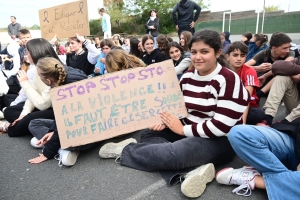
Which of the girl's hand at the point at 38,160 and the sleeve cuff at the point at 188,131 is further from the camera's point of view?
the girl's hand at the point at 38,160

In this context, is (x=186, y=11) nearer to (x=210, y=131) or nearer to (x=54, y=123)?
(x=54, y=123)

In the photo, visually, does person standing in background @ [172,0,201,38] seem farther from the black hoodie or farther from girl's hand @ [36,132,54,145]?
girl's hand @ [36,132,54,145]

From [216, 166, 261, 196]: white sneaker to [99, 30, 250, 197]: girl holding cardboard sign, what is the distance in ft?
0.32

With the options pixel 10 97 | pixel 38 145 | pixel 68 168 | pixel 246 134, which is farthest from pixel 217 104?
pixel 10 97

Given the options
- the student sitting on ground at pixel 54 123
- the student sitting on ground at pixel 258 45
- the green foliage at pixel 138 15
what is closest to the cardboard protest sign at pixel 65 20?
the student sitting on ground at pixel 54 123

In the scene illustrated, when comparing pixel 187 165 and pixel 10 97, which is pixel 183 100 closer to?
pixel 187 165

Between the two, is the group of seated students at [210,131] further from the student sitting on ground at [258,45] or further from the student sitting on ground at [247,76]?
the student sitting on ground at [258,45]

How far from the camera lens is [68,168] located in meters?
2.42

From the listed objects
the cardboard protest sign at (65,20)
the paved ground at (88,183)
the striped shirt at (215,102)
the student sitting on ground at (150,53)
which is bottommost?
the paved ground at (88,183)

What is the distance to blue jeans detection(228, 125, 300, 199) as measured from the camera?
1.65 meters

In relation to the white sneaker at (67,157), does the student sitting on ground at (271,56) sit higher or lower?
higher

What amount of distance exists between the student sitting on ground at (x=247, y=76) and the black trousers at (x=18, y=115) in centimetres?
231

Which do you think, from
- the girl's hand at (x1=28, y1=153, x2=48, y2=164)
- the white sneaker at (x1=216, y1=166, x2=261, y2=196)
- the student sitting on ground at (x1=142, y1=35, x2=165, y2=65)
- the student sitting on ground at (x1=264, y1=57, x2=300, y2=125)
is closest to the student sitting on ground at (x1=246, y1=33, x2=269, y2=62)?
the student sitting on ground at (x1=142, y1=35, x2=165, y2=65)

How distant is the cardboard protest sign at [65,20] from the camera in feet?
11.2
